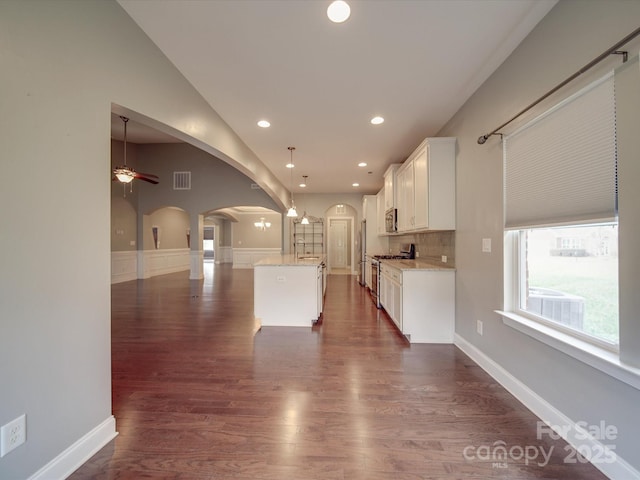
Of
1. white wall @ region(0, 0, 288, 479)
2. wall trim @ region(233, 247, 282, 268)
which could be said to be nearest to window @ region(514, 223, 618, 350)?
Answer: white wall @ region(0, 0, 288, 479)

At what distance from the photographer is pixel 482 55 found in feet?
7.37

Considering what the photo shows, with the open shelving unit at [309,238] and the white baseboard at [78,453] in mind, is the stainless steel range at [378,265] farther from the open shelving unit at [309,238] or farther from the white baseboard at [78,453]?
the open shelving unit at [309,238]

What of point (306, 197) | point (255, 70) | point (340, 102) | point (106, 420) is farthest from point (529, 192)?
point (306, 197)

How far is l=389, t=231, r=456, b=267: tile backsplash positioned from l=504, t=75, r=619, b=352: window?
1.14 m

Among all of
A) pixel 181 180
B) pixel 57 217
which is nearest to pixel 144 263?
pixel 181 180

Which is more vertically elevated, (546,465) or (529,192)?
(529,192)

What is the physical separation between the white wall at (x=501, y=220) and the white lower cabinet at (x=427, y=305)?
0.12m

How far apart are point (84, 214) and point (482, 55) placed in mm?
3171

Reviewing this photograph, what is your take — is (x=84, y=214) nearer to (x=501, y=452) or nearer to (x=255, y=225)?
(x=501, y=452)

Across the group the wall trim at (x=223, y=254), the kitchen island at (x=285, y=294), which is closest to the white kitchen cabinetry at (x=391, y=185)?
the kitchen island at (x=285, y=294)

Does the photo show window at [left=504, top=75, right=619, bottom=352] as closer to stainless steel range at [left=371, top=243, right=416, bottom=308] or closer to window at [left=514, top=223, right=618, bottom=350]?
window at [left=514, top=223, right=618, bottom=350]

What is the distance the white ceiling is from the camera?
1809 mm

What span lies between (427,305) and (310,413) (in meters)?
2.03

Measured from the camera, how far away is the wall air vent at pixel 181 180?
8305mm
